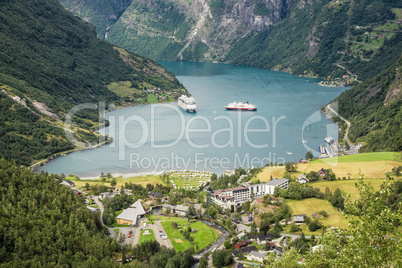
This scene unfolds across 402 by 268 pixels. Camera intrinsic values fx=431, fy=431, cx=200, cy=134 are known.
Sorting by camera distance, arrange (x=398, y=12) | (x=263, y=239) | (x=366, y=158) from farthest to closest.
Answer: (x=398, y=12) < (x=366, y=158) < (x=263, y=239)

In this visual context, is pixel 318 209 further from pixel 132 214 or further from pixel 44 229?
pixel 44 229

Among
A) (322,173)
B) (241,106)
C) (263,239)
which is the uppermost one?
(241,106)

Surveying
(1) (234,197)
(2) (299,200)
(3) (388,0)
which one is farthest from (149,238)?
(3) (388,0)

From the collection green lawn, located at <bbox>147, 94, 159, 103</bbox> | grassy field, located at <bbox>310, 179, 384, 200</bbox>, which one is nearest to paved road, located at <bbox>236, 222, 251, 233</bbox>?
grassy field, located at <bbox>310, 179, 384, 200</bbox>

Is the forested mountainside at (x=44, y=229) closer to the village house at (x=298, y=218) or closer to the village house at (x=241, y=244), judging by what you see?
the village house at (x=241, y=244)

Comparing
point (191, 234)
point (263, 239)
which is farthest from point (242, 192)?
point (263, 239)

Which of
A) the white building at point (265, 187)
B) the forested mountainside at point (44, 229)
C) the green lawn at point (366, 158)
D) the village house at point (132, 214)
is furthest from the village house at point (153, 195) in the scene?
the green lawn at point (366, 158)
